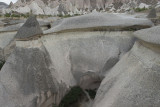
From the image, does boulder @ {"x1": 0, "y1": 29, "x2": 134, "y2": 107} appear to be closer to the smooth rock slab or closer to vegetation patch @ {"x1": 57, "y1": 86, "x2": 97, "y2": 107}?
vegetation patch @ {"x1": 57, "y1": 86, "x2": 97, "y2": 107}

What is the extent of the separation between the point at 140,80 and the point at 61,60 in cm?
308

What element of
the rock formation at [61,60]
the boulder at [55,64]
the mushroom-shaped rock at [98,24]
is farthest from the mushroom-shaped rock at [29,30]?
the mushroom-shaped rock at [98,24]

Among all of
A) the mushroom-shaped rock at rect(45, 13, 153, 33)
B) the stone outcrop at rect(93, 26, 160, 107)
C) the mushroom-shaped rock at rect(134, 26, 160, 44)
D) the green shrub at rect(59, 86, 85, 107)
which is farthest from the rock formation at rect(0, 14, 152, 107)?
the mushroom-shaped rock at rect(134, 26, 160, 44)

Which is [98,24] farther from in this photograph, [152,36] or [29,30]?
[152,36]

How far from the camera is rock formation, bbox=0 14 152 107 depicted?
15.0ft

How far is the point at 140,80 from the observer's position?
307cm

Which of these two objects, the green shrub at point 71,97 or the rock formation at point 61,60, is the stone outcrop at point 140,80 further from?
the rock formation at point 61,60

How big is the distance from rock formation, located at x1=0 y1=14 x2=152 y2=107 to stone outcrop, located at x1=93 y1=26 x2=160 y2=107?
1.81 m

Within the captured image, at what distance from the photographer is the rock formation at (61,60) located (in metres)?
4.57

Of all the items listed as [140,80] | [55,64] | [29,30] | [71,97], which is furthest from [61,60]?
[140,80]

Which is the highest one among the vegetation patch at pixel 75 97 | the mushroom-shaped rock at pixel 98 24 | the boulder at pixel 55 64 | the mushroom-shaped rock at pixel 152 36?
the mushroom-shaped rock at pixel 152 36

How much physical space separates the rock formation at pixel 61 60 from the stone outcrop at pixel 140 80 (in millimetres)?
1814

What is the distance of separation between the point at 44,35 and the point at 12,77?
5.49ft

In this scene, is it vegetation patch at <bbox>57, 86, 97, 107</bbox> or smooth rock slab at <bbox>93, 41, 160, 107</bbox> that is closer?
smooth rock slab at <bbox>93, 41, 160, 107</bbox>
